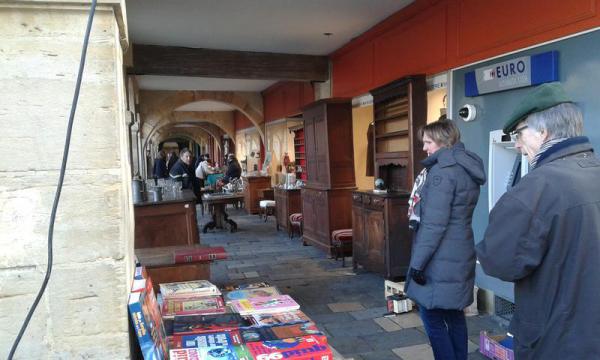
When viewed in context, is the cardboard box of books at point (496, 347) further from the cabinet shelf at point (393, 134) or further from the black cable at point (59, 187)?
the black cable at point (59, 187)

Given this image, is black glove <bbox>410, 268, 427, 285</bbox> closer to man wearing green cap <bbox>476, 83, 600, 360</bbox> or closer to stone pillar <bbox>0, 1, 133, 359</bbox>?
man wearing green cap <bbox>476, 83, 600, 360</bbox>

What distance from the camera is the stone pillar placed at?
130 centimetres

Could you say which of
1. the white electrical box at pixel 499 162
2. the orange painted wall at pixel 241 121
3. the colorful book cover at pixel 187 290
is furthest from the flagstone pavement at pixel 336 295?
the orange painted wall at pixel 241 121

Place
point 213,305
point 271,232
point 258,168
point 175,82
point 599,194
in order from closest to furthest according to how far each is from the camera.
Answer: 1. point 599,194
2. point 213,305
3. point 271,232
4. point 175,82
5. point 258,168

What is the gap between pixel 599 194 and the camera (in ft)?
5.18

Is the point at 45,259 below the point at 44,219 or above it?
below

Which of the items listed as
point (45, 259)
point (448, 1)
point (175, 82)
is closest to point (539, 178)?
point (45, 259)

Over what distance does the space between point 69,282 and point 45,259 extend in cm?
9

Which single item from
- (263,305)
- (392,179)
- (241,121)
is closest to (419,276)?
(263,305)

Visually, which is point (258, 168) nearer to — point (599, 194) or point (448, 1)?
point (448, 1)

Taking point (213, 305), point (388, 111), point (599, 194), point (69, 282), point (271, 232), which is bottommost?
point (271, 232)

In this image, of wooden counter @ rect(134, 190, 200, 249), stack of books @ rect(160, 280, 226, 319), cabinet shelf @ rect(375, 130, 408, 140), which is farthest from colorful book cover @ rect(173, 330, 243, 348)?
cabinet shelf @ rect(375, 130, 408, 140)

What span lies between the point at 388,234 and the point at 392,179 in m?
1.12

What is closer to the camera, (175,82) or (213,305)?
(213,305)
